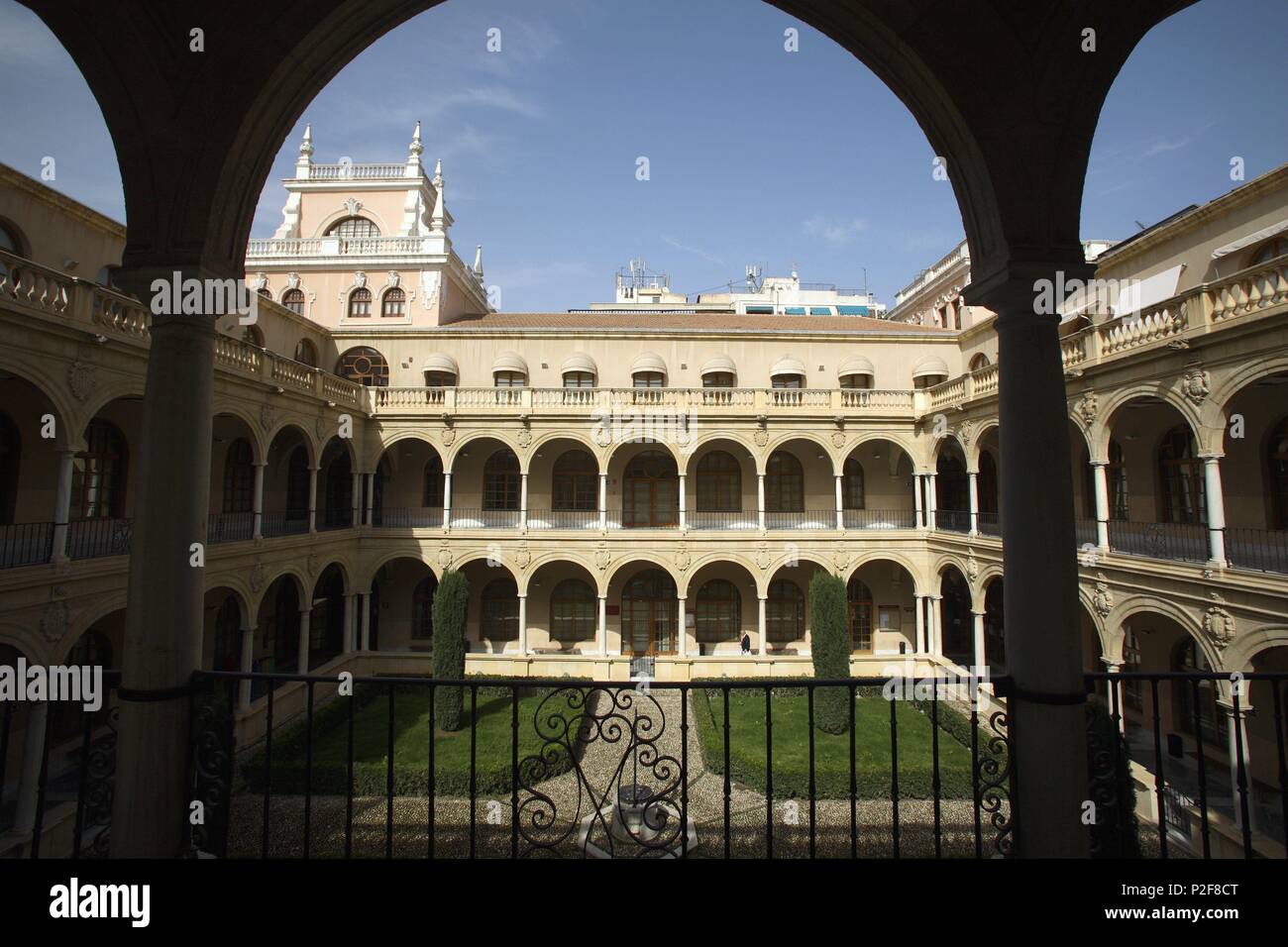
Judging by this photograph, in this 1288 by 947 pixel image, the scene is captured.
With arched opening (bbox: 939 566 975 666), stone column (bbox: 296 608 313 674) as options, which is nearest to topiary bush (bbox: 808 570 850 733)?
arched opening (bbox: 939 566 975 666)

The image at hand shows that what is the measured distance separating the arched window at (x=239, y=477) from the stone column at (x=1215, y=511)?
2276cm

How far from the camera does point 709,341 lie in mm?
25078

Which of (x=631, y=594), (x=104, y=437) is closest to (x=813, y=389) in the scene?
(x=631, y=594)

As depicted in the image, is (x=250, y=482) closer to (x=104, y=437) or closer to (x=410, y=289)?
(x=104, y=437)

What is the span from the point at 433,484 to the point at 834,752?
16.7 metres

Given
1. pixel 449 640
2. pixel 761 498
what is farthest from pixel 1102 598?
pixel 449 640

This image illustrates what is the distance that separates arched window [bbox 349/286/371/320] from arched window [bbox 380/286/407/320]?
0.62 meters

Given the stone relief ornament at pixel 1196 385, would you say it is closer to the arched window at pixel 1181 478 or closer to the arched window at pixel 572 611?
the arched window at pixel 1181 478

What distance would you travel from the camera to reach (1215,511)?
40.2 ft

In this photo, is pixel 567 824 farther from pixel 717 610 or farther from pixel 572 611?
pixel 717 610

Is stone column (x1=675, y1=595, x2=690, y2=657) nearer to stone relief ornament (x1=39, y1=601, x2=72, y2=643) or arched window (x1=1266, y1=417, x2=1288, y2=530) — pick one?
arched window (x1=1266, y1=417, x2=1288, y2=530)

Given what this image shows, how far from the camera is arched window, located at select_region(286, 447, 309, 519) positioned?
2130 centimetres

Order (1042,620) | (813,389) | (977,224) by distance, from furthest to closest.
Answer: (813,389) < (977,224) < (1042,620)
